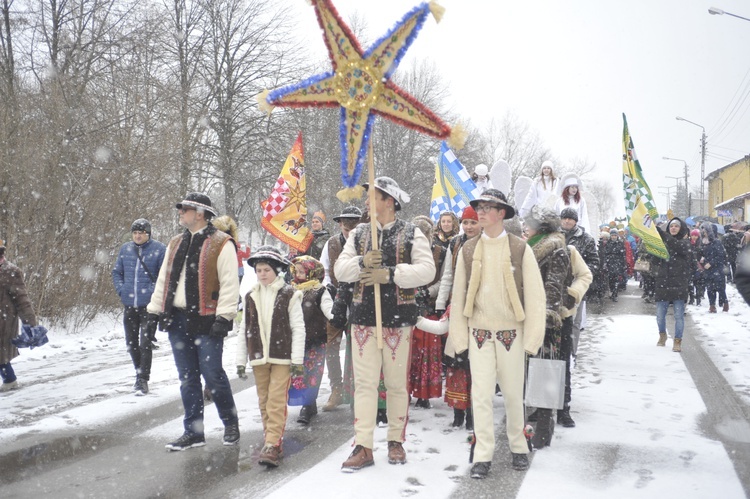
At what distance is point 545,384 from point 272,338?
2198mm

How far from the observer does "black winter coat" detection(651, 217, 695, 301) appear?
396 inches

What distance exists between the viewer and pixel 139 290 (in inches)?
296

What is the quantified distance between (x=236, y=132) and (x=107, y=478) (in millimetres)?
24440

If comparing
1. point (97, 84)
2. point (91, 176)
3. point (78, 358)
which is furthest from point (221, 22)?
point (78, 358)

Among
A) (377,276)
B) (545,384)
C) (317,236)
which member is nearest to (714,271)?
(317,236)

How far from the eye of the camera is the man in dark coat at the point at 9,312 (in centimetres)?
756

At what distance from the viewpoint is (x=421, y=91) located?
40.8m

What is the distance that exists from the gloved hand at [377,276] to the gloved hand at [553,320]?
144 cm

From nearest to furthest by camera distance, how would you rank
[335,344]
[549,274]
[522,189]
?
[549,274], [335,344], [522,189]

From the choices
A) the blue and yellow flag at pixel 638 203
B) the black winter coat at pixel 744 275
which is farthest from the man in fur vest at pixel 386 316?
the blue and yellow flag at pixel 638 203

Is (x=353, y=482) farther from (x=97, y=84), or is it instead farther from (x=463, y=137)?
(x=97, y=84)

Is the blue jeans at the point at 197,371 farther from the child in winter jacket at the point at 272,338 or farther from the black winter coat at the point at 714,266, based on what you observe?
the black winter coat at the point at 714,266

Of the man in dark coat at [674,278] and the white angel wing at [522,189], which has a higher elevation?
the white angel wing at [522,189]

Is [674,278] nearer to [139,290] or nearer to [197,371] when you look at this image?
[197,371]
